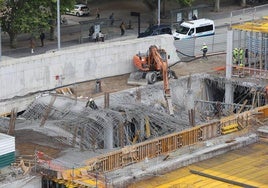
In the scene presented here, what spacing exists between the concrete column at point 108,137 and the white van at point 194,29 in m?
21.8

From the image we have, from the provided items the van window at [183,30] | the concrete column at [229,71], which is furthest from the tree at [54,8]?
the concrete column at [229,71]

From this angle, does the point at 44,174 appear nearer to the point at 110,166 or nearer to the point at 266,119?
the point at 110,166

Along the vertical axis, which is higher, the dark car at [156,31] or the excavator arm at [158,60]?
the dark car at [156,31]

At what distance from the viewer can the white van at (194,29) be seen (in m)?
60.5

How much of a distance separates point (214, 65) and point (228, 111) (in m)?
7.29

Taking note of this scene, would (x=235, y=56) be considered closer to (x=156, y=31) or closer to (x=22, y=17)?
(x=156, y=31)

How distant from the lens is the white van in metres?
60.5

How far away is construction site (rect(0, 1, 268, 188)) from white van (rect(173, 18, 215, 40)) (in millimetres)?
4003

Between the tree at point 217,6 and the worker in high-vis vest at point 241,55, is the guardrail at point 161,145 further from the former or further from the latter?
the tree at point 217,6

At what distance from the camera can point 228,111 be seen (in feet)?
152

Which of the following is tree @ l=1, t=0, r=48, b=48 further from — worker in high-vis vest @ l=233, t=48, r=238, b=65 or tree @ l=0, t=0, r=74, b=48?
worker in high-vis vest @ l=233, t=48, r=238, b=65

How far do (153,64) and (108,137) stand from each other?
10371 mm

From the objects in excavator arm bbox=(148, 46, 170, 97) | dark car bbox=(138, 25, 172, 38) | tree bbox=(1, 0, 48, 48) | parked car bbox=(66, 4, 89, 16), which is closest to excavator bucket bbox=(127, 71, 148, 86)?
excavator arm bbox=(148, 46, 170, 97)

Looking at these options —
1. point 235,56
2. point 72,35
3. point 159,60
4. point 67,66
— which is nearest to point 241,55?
point 235,56
